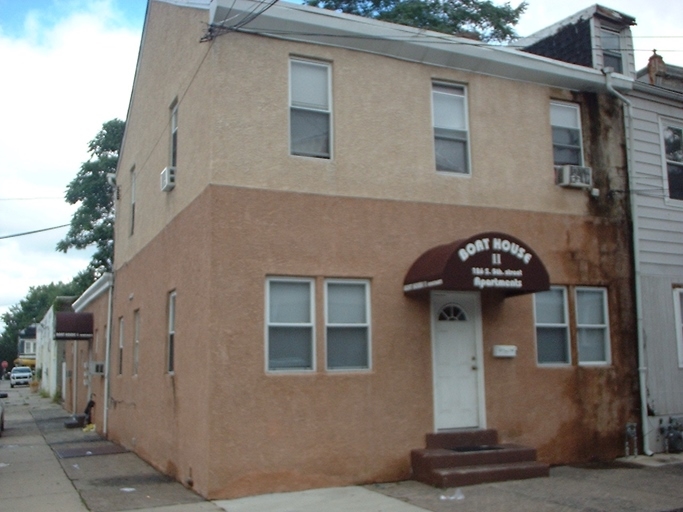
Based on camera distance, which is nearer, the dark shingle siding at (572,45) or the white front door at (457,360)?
the white front door at (457,360)

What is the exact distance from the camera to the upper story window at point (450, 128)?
11.5 m

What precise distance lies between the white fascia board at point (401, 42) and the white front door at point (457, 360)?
12.3ft

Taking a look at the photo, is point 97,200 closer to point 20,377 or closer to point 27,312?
point 20,377

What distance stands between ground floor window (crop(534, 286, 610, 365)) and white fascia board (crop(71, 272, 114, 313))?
36.0 ft

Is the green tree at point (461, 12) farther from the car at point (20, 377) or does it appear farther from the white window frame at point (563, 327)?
the car at point (20, 377)

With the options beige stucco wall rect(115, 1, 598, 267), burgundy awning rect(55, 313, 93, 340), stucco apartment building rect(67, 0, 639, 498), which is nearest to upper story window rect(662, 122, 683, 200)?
stucco apartment building rect(67, 0, 639, 498)

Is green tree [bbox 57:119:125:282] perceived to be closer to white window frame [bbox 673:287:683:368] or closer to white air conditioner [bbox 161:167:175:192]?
white air conditioner [bbox 161:167:175:192]

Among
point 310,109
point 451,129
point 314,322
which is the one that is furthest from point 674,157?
point 314,322

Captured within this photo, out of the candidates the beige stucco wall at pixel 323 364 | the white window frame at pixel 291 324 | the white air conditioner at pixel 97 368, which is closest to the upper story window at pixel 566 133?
the beige stucco wall at pixel 323 364

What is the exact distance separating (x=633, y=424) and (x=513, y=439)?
2.54 metres

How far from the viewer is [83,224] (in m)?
38.6

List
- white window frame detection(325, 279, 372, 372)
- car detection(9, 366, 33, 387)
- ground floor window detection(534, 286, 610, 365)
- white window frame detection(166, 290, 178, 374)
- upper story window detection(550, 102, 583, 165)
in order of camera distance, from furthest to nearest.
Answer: car detection(9, 366, 33, 387) < upper story window detection(550, 102, 583, 165) < ground floor window detection(534, 286, 610, 365) < white window frame detection(166, 290, 178, 374) < white window frame detection(325, 279, 372, 372)

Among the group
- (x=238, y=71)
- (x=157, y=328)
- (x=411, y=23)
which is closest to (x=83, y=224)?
(x=411, y=23)

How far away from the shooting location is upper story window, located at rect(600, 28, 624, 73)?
14039mm
